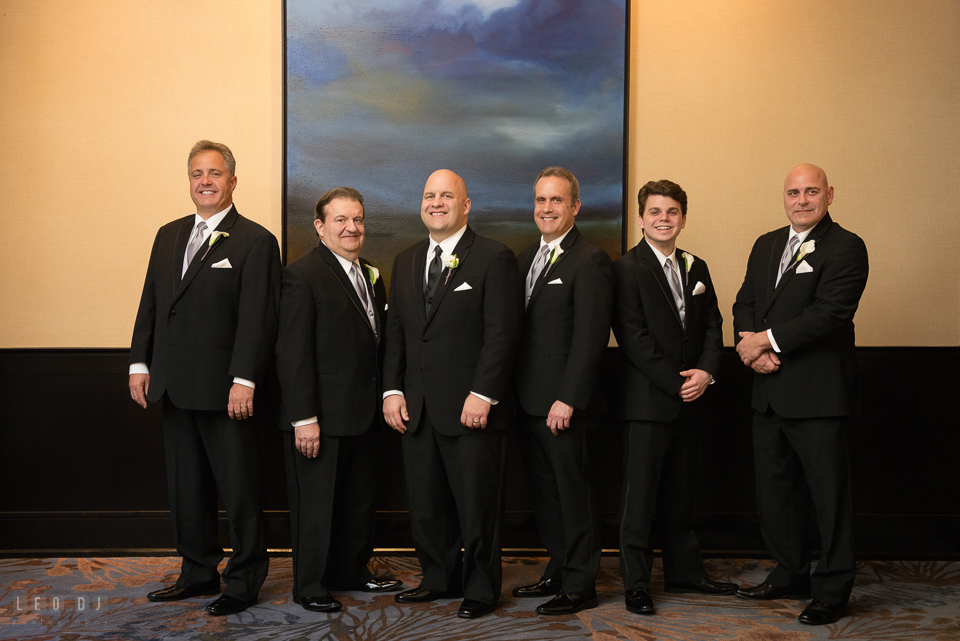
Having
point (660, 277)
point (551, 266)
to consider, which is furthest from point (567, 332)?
point (660, 277)

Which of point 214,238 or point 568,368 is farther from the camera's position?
point 214,238

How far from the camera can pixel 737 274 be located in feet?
13.7

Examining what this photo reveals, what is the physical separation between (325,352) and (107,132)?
7.03 ft

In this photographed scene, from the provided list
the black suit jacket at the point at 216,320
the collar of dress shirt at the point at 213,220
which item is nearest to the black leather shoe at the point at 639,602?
the black suit jacket at the point at 216,320

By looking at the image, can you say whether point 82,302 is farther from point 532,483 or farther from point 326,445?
point 532,483

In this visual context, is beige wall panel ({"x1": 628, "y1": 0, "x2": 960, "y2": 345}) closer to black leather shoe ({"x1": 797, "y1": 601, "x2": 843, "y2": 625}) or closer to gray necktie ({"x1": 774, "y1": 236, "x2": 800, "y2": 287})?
gray necktie ({"x1": 774, "y1": 236, "x2": 800, "y2": 287})

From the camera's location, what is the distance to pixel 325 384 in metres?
3.16

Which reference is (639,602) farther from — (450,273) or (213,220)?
(213,220)

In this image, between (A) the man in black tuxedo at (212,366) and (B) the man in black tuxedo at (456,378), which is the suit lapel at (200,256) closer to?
(A) the man in black tuxedo at (212,366)

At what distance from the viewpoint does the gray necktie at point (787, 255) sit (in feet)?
10.9

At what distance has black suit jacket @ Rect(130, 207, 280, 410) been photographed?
3107 mm

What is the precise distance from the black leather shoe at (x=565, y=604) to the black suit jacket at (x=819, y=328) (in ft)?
3.90

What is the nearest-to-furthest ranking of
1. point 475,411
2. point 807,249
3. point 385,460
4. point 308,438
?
point 475,411
point 308,438
point 807,249
point 385,460

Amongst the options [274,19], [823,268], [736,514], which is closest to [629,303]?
[823,268]
